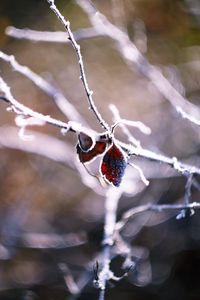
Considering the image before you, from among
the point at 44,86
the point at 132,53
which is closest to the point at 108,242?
the point at 44,86

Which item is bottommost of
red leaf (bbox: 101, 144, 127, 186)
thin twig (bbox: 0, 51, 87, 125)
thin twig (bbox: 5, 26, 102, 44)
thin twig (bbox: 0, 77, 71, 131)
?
red leaf (bbox: 101, 144, 127, 186)

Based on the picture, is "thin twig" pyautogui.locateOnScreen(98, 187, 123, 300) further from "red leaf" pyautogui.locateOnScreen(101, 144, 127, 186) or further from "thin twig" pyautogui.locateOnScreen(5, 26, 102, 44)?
"thin twig" pyautogui.locateOnScreen(5, 26, 102, 44)

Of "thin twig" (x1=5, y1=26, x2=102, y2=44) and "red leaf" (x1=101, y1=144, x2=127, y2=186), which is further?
"thin twig" (x1=5, y1=26, x2=102, y2=44)

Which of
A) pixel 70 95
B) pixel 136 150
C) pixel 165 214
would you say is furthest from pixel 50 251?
pixel 136 150

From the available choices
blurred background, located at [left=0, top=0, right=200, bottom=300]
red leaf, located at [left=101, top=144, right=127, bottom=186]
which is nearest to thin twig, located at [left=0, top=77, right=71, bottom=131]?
red leaf, located at [left=101, top=144, right=127, bottom=186]

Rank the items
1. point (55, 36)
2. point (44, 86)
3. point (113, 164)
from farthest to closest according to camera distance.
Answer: point (55, 36) < point (44, 86) < point (113, 164)

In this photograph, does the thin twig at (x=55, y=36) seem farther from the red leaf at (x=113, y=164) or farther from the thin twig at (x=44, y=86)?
the red leaf at (x=113, y=164)

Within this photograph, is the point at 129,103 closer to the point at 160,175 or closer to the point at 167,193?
the point at 167,193

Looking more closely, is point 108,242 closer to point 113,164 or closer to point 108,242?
point 108,242

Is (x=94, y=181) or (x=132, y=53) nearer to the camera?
(x=132, y=53)
